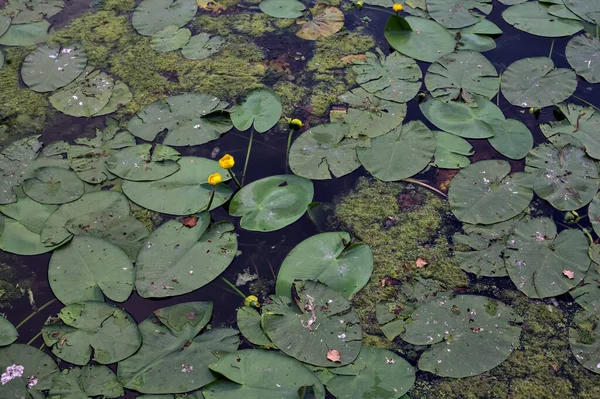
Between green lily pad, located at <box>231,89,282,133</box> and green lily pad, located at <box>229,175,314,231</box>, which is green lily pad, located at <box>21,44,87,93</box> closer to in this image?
green lily pad, located at <box>231,89,282,133</box>

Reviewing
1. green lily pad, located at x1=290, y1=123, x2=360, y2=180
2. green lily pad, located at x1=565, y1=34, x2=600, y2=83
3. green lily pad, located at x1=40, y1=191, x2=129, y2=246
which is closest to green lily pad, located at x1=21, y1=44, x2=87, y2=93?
green lily pad, located at x1=40, y1=191, x2=129, y2=246

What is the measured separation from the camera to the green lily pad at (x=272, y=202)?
262 cm

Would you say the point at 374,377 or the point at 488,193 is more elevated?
the point at 488,193

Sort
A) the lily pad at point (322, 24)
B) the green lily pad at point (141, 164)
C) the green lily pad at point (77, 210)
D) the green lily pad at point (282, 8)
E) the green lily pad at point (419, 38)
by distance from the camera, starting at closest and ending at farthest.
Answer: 1. the green lily pad at point (77, 210)
2. the green lily pad at point (141, 164)
3. the green lily pad at point (419, 38)
4. the lily pad at point (322, 24)
5. the green lily pad at point (282, 8)

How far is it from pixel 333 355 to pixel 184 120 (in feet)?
5.26

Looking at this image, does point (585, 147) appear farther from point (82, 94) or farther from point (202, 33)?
point (82, 94)

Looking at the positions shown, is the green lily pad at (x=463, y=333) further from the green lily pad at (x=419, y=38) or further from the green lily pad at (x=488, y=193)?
the green lily pad at (x=419, y=38)

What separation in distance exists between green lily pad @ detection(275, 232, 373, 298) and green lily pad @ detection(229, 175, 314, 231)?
0.17 meters

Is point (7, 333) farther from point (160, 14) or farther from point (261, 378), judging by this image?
point (160, 14)

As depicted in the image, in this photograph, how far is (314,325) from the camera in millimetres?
2240

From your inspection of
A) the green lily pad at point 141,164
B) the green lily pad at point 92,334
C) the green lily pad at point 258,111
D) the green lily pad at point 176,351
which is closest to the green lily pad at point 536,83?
the green lily pad at point 258,111

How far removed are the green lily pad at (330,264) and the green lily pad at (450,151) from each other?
26.5 inches

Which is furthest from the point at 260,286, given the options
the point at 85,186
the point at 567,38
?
the point at 567,38

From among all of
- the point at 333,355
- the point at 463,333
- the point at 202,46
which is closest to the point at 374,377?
the point at 333,355
